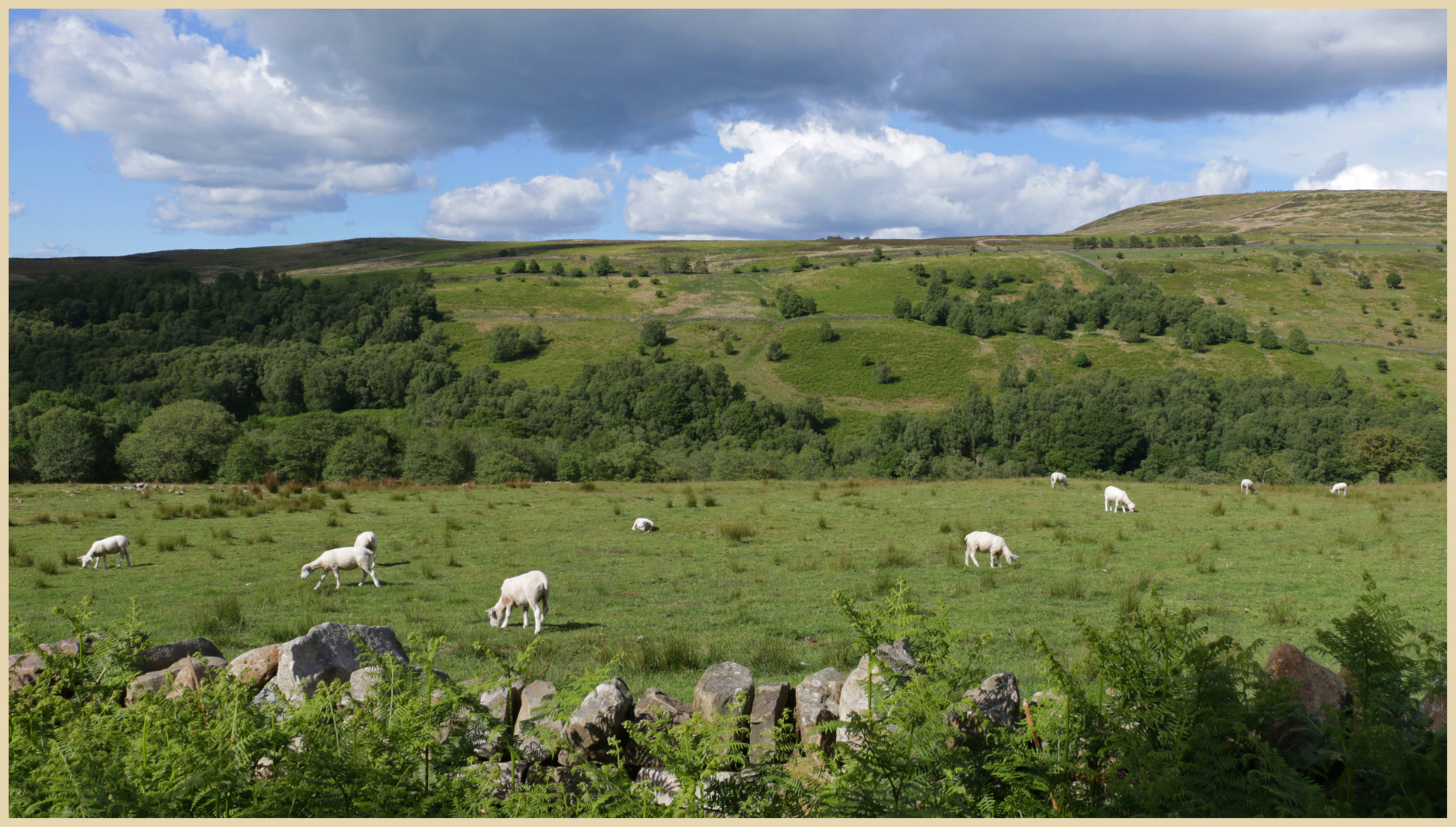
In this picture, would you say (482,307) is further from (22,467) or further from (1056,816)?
(1056,816)

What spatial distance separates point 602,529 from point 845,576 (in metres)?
10.2

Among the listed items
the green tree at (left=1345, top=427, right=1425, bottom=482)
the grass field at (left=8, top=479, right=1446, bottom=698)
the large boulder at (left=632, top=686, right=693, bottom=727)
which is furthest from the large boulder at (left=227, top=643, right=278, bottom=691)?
the green tree at (left=1345, top=427, right=1425, bottom=482)

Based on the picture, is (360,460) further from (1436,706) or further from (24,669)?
(1436,706)

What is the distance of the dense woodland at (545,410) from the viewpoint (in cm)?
5619

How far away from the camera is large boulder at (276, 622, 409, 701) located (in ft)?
20.4

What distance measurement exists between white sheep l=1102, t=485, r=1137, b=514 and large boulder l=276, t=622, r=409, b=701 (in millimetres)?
27602

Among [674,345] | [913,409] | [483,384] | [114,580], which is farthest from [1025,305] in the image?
[114,580]

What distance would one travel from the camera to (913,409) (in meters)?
109

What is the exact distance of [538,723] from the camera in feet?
19.4

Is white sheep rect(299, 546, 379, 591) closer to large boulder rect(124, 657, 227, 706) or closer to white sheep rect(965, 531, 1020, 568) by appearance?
large boulder rect(124, 657, 227, 706)

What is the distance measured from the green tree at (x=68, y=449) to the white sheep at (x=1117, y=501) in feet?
218

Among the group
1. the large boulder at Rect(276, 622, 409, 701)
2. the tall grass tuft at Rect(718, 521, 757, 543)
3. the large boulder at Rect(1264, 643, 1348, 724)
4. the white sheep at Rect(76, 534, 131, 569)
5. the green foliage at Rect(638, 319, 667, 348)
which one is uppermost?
the large boulder at Rect(1264, 643, 1348, 724)

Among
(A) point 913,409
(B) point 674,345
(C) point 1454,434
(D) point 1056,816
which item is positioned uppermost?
(C) point 1454,434

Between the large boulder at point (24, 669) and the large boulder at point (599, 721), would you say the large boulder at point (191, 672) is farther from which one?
the large boulder at point (599, 721)
